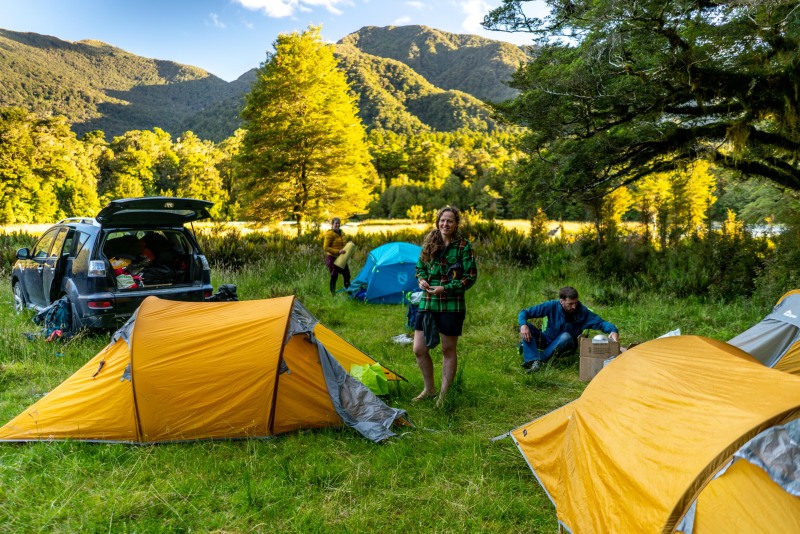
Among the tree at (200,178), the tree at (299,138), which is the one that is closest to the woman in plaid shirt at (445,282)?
the tree at (299,138)

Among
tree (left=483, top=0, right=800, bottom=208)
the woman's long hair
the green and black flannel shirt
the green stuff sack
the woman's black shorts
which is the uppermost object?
tree (left=483, top=0, right=800, bottom=208)

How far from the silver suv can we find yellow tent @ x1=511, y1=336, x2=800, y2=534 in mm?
4913

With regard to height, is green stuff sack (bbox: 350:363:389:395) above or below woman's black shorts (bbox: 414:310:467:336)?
below

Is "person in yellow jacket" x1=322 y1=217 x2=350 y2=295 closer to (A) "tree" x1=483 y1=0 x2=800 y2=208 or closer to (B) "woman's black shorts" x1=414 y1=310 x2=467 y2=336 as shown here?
(A) "tree" x1=483 y1=0 x2=800 y2=208

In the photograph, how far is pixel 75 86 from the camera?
115500 mm

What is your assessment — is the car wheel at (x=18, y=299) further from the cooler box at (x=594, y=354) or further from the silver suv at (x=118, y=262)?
the cooler box at (x=594, y=354)

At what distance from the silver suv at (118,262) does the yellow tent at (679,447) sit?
4.91 meters

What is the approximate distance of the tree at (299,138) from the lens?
22547mm

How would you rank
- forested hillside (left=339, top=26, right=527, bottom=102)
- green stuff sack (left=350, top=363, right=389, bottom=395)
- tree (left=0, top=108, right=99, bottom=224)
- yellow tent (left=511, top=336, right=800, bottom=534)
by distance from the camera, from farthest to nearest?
forested hillside (left=339, top=26, right=527, bottom=102)
tree (left=0, top=108, right=99, bottom=224)
green stuff sack (left=350, top=363, right=389, bottom=395)
yellow tent (left=511, top=336, right=800, bottom=534)

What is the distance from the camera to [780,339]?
11.5 feet

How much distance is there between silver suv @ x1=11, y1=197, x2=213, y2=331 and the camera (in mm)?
5820

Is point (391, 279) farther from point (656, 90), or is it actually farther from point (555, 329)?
point (656, 90)

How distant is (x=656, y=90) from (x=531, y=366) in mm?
4187

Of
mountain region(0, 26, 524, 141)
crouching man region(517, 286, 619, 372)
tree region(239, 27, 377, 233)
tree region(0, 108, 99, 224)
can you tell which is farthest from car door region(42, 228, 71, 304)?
mountain region(0, 26, 524, 141)
